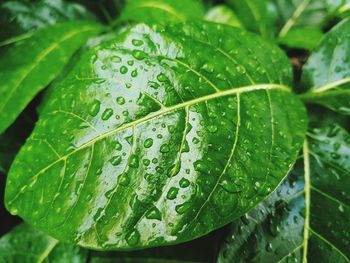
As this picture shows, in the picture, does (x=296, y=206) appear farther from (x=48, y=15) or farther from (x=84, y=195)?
(x=48, y=15)

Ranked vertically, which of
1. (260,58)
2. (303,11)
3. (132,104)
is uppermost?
(132,104)

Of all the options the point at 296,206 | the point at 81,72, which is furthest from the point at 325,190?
the point at 81,72

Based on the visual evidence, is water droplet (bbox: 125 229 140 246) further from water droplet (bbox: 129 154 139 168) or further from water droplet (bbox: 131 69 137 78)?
water droplet (bbox: 131 69 137 78)

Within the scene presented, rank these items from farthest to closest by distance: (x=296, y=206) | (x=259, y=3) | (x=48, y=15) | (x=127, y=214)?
(x=259, y=3), (x=48, y=15), (x=296, y=206), (x=127, y=214)

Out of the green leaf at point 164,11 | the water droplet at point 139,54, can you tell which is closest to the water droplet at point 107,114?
the water droplet at point 139,54

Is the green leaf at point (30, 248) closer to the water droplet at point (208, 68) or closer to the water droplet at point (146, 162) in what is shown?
the water droplet at point (146, 162)

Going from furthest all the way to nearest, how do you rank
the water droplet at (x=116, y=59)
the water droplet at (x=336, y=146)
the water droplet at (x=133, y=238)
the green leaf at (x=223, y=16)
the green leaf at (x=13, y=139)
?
1. the green leaf at (x=223, y=16)
2. the green leaf at (x=13, y=139)
3. the water droplet at (x=336, y=146)
4. the water droplet at (x=116, y=59)
5. the water droplet at (x=133, y=238)
